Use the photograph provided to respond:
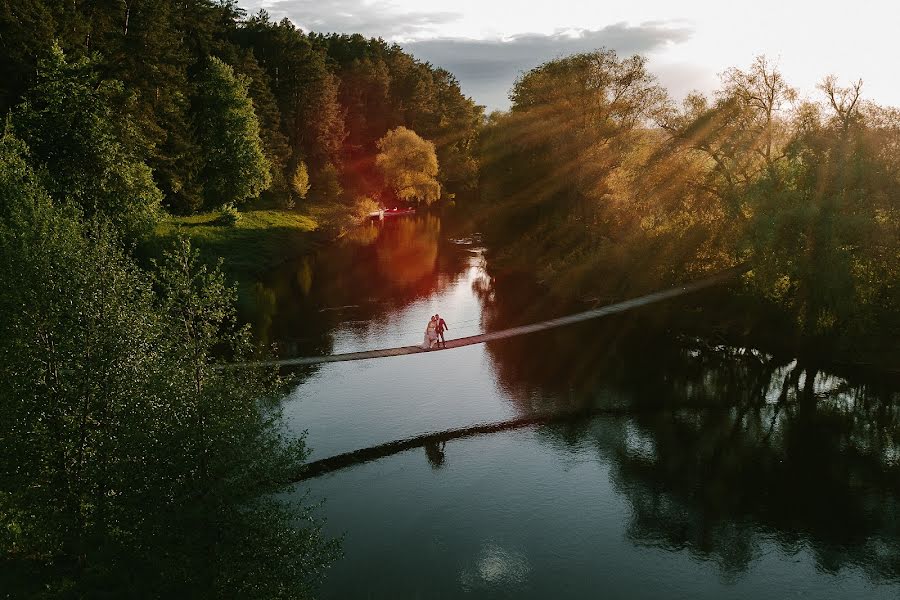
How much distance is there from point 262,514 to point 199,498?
1601 millimetres

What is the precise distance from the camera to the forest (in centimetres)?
1566

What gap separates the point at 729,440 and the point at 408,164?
269 feet

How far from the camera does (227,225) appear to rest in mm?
64688

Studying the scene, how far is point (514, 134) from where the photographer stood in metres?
60.0

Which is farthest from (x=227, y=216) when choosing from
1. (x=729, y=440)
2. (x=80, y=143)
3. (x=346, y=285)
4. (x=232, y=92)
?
(x=729, y=440)

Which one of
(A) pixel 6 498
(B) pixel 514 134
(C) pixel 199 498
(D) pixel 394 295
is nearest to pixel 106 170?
(D) pixel 394 295

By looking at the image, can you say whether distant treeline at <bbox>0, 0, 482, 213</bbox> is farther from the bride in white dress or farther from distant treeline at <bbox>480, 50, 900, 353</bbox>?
distant treeline at <bbox>480, 50, 900, 353</bbox>

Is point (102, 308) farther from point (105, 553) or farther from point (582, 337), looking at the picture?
point (582, 337)

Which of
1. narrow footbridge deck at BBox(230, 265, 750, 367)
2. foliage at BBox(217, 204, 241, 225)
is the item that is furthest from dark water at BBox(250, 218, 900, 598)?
foliage at BBox(217, 204, 241, 225)

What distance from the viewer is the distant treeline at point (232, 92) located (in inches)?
1657

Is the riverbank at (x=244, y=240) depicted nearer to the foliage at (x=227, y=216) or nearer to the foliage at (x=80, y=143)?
the foliage at (x=227, y=216)

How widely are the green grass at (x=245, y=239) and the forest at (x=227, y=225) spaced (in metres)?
1.81

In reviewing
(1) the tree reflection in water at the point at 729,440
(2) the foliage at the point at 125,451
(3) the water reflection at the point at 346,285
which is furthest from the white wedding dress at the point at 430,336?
(2) the foliage at the point at 125,451

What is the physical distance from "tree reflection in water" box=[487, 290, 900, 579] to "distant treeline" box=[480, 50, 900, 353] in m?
4.47
